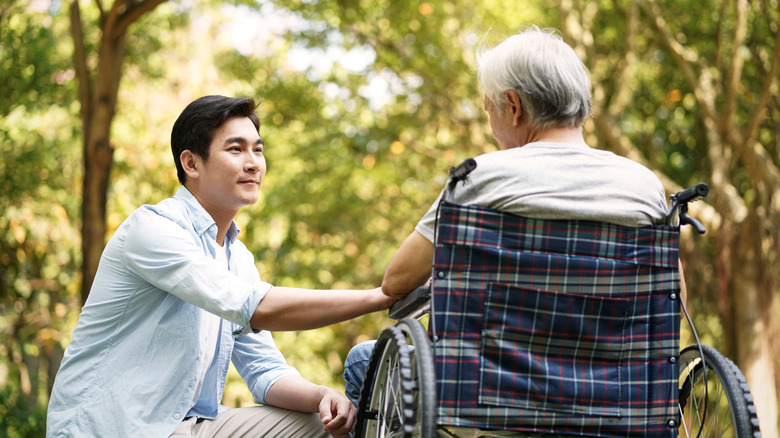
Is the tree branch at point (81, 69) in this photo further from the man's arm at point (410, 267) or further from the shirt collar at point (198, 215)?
the man's arm at point (410, 267)

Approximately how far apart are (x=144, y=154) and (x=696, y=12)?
624 cm

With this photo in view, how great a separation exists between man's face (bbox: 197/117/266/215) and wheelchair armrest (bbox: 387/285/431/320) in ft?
2.08

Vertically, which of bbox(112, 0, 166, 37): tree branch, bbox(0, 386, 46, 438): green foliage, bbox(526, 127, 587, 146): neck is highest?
bbox(112, 0, 166, 37): tree branch

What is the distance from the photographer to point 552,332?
5.58 feet

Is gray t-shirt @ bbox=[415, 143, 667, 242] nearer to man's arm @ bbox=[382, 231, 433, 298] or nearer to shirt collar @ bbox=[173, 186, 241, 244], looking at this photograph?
man's arm @ bbox=[382, 231, 433, 298]

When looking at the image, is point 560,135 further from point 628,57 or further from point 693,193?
point 628,57

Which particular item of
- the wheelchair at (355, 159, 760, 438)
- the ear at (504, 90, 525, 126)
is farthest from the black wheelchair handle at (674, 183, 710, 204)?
the ear at (504, 90, 525, 126)

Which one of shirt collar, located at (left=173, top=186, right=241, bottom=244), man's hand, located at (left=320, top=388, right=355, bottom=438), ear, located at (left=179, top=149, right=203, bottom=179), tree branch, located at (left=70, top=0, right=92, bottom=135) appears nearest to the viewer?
man's hand, located at (left=320, top=388, right=355, bottom=438)

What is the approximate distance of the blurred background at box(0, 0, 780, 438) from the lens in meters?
6.91

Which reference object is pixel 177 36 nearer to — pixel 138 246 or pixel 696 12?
pixel 696 12

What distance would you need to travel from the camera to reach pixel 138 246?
204 centimetres

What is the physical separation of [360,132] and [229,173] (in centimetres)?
671

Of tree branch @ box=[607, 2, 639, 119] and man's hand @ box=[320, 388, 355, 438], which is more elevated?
tree branch @ box=[607, 2, 639, 119]

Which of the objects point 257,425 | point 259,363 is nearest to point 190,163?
point 259,363
